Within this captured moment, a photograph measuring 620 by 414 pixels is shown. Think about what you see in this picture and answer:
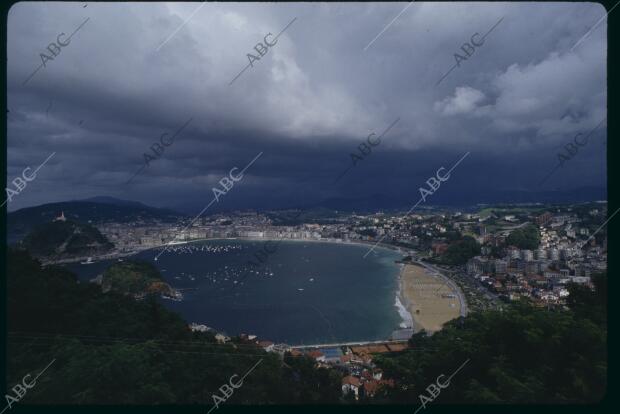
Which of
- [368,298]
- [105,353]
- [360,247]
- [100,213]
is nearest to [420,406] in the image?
[105,353]

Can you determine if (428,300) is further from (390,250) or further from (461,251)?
(390,250)

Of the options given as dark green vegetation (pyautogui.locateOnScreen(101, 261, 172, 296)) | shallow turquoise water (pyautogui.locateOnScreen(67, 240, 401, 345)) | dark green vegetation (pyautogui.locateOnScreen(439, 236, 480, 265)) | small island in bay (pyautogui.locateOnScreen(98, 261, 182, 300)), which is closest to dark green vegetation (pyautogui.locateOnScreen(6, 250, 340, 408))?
shallow turquoise water (pyautogui.locateOnScreen(67, 240, 401, 345))

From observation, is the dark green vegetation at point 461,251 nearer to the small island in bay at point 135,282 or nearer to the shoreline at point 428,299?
the shoreline at point 428,299

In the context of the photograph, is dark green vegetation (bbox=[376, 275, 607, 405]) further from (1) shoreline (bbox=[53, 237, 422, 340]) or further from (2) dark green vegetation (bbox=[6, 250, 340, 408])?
(1) shoreline (bbox=[53, 237, 422, 340])

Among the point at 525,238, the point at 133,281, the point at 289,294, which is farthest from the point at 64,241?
the point at 525,238

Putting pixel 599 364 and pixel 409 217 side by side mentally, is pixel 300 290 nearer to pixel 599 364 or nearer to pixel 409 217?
pixel 599 364
